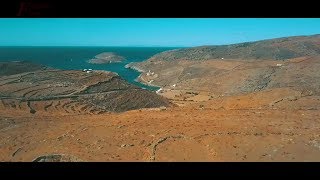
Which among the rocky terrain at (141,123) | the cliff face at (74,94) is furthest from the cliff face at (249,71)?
the cliff face at (74,94)

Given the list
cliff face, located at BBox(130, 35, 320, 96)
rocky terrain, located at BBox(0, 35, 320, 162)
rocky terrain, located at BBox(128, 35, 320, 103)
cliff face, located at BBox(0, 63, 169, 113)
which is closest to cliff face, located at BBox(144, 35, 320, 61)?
cliff face, located at BBox(130, 35, 320, 96)

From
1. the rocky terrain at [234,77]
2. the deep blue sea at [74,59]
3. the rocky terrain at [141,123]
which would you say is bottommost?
the deep blue sea at [74,59]

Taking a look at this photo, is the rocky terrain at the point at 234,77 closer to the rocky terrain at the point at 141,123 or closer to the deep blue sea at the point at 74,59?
the rocky terrain at the point at 141,123


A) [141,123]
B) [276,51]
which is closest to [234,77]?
[276,51]

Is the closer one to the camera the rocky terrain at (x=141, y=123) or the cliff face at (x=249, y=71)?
the rocky terrain at (x=141, y=123)
